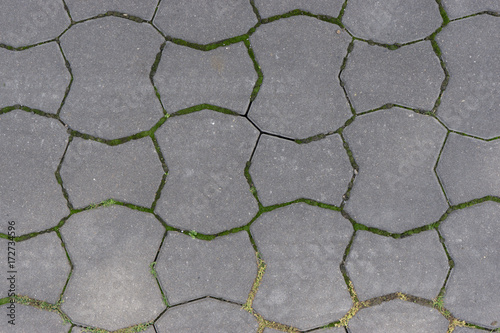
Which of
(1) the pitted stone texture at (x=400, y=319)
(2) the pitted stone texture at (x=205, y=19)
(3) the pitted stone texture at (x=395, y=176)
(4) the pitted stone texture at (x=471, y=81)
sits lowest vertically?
(1) the pitted stone texture at (x=400, y=319)

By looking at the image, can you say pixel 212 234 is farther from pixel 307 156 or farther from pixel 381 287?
pixel 381 287

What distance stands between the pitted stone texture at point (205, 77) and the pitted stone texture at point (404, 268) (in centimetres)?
118

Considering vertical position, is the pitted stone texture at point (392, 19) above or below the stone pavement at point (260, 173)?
above

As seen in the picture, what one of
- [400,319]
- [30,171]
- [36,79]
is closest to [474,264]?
[400,319]

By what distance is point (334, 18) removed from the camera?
7.09 feet

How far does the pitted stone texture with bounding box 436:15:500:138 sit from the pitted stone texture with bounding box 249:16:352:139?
1.99 feet

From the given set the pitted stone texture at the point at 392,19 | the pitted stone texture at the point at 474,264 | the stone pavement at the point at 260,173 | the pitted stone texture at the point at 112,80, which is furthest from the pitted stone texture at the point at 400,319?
the pitted stone texture at the point at 112,80

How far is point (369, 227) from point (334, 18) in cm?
127

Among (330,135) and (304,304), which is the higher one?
(330,135)

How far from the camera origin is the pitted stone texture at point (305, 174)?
2.13 metres

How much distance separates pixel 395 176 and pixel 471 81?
2.39 ft

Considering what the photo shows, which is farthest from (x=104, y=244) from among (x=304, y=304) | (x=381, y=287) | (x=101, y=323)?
(x=381, y=287)

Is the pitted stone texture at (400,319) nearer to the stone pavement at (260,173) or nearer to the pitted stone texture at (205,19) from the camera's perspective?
the stone pavement at (260,173)

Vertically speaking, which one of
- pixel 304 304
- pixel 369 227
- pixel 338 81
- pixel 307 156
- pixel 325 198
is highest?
pixel 338 81
